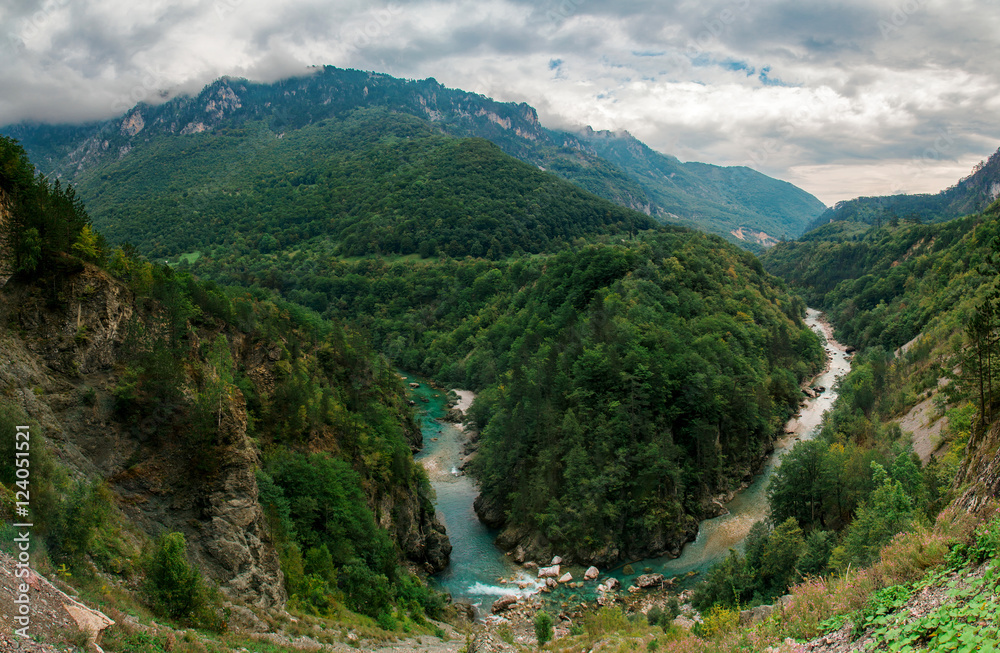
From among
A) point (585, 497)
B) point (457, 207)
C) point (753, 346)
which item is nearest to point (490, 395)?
point (585, 497)

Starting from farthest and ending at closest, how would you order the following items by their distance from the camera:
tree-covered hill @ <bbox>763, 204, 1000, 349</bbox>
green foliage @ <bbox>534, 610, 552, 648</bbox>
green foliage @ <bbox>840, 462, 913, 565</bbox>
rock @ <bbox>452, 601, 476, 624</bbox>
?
tree-covered hill @ <bbox>763, 204, 1000, 349</bbox>
rock @ <bbox>452, 601, 476, 624</bbox>
green foliage @ <bbox>534, 610, 552, 648</bbox>
green foliage @ <bbox>840, 462, 913, 565</bbox>

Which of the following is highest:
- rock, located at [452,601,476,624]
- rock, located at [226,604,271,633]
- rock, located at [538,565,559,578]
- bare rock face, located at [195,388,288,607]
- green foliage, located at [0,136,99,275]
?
green foliage, located at [0,136,99,275]

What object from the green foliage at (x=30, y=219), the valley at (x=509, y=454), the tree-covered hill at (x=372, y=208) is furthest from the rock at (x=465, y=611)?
the tree-covered hill at (x=372, y=208)

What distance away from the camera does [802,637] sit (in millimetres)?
14172

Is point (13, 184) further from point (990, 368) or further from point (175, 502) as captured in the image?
point (990, 368)

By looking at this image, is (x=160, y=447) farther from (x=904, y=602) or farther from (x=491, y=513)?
(x=491, y=513)

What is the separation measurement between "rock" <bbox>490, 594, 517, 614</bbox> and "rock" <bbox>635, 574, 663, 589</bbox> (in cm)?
958

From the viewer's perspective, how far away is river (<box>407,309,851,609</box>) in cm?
4291

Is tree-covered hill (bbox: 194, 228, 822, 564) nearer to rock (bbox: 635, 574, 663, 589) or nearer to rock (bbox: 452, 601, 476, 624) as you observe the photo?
rock (bbox: 635, 574, 663, 589)

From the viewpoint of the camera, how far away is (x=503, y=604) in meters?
39.7

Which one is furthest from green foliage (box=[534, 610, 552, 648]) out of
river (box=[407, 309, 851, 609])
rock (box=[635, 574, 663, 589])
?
rock (box=[635, 574, 663, 589])

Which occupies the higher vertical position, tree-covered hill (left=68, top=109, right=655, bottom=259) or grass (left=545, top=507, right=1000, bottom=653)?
tree-covered hill (left=68, top=109, right=655, bottom=259)

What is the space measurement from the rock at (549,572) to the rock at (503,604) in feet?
13.6

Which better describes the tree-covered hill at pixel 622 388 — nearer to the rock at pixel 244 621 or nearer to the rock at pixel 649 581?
the rock at pixel 649 581
